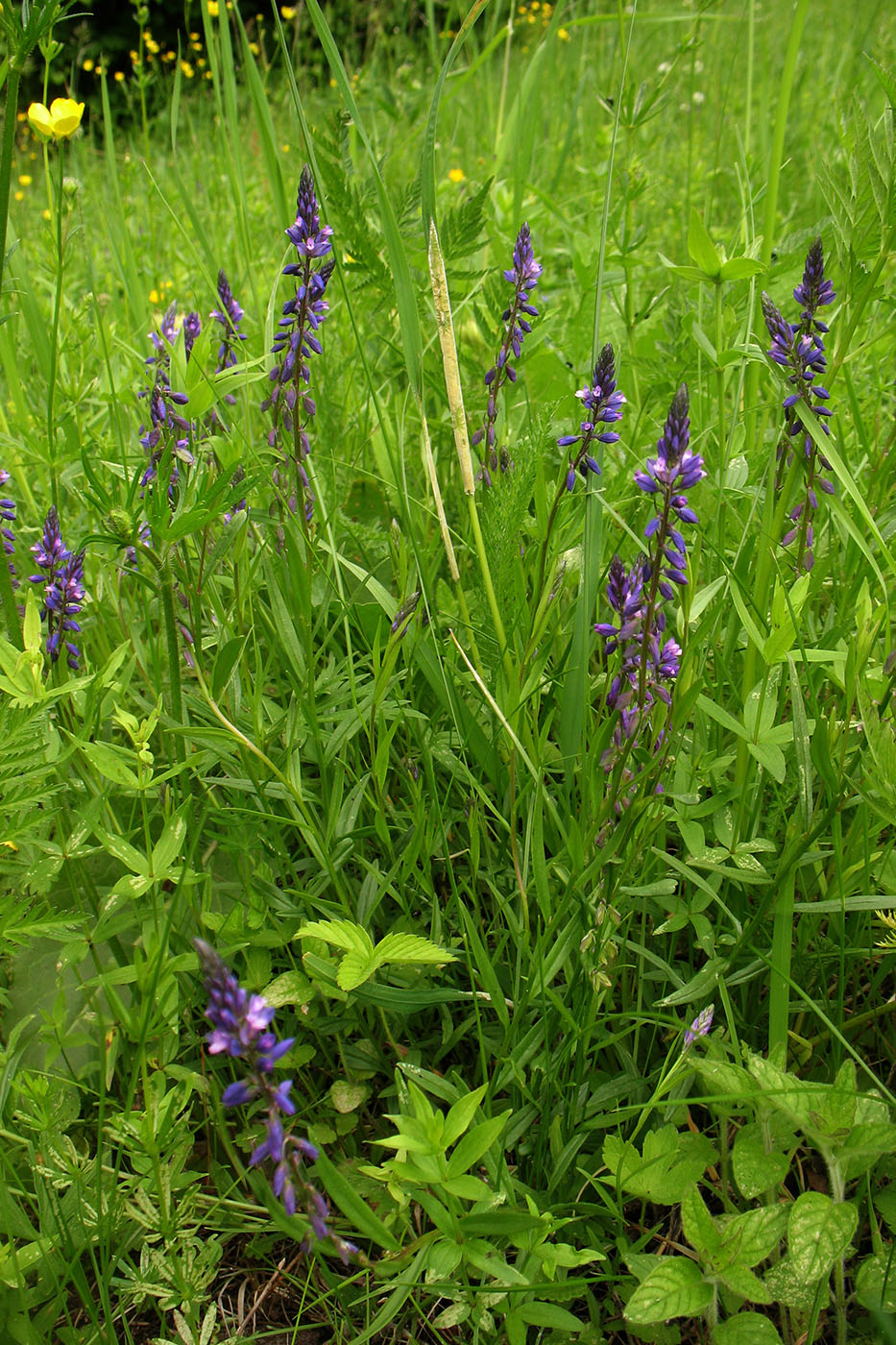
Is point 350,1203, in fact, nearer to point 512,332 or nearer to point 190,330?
point 512,332

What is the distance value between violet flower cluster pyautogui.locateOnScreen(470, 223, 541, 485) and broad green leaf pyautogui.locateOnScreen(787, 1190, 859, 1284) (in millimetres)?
1204

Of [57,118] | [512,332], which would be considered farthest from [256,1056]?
[57,118]

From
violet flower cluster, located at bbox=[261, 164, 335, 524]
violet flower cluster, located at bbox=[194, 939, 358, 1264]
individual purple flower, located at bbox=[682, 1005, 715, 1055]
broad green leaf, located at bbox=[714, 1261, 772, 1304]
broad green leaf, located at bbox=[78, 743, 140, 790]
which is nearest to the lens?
violet flower cluster, located at bbox=[194, 939, 358, 1264]

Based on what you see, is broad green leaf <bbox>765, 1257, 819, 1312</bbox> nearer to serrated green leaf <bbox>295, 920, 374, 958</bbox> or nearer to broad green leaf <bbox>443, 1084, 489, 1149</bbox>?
broad green leaf <bbox>443, 1084, 489, 1149</bbox>

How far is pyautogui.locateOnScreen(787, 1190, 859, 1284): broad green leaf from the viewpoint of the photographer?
1.05 m

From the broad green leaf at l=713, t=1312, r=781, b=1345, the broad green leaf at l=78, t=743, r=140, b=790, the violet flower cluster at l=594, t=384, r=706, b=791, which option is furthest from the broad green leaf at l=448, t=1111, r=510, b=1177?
the broad green leaf at l=78, t=743, r=140, b=790

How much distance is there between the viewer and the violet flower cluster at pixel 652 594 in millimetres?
1165

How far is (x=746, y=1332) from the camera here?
112 centimetres

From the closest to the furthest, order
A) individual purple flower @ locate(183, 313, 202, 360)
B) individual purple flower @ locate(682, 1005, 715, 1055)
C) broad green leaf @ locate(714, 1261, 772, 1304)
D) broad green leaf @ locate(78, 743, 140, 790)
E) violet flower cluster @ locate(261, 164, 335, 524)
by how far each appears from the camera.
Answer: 1. broad green leaf @ locate(714, 1261, 772, 1304)
2. individual purple flower @ locate(682, 1005, 715, 1055)
3. broad green leaf @ locate(78, 743, 140, 790)
4. violet flower cluster @ locate(261, 164, 335, 524)
5. individual purple flower @ locate(183, 313, 202, 360)

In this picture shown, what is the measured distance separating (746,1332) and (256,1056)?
73 centimetres

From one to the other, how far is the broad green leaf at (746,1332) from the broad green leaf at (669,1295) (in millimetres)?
51

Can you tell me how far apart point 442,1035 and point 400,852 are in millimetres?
305

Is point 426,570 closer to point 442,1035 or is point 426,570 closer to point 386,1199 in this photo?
point 442,1035

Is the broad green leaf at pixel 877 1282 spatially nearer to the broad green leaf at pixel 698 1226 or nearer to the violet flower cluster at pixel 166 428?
the broad green leaf at pixel 698 1226
